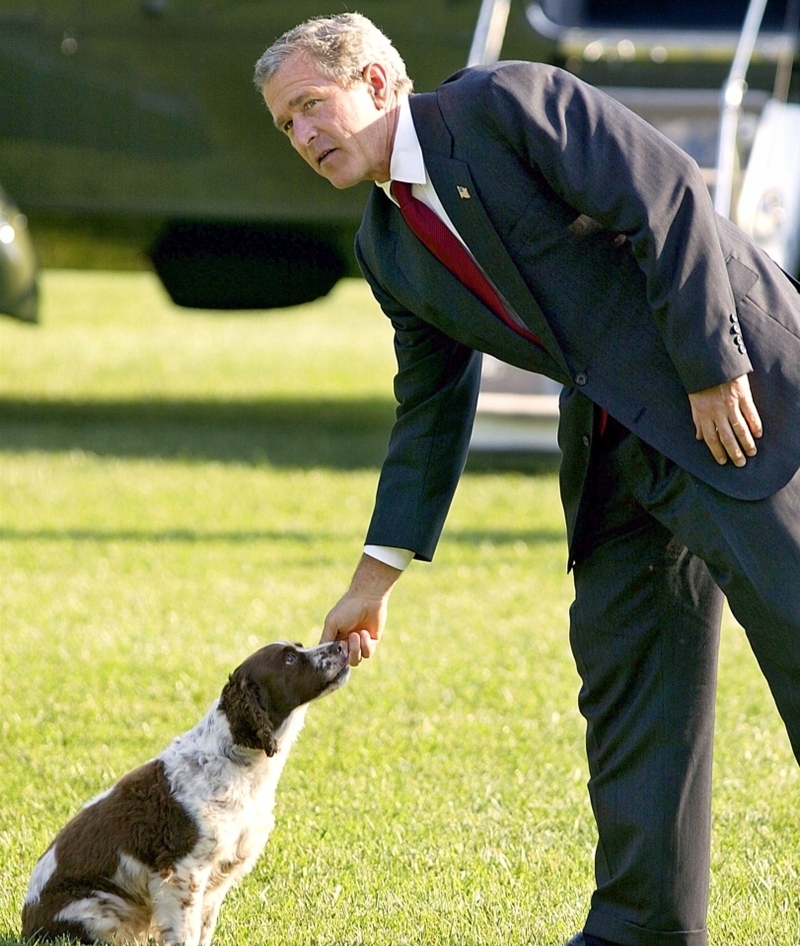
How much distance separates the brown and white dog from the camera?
337cm

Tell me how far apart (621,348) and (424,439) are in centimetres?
62

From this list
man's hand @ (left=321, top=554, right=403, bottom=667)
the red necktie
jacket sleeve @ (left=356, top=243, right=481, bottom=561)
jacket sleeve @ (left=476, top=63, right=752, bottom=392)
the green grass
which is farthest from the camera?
the green grass

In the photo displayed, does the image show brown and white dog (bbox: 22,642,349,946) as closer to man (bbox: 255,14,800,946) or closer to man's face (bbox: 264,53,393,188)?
man (bbox: 255,14,800,946)

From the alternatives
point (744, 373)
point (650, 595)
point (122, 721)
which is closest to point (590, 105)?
point (744, 373)

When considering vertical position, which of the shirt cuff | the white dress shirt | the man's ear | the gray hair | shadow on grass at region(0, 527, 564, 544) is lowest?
shadow on grass at region(0, 527, 564, 544)

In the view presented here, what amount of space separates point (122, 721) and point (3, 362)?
10313mm

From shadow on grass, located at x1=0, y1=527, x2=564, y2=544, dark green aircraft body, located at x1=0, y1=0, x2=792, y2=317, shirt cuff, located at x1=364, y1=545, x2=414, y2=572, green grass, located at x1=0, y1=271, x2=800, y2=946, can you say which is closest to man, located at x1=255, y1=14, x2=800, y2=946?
shirt cuff, located at x1=364, y1=545, x2=414, y2=572

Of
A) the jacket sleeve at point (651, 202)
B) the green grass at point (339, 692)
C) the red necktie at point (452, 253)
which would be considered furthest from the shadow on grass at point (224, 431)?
the jacket sleeve at point (651, 202)

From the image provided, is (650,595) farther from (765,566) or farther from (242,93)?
(242,93)

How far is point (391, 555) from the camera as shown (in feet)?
11.3

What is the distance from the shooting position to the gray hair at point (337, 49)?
289 cm

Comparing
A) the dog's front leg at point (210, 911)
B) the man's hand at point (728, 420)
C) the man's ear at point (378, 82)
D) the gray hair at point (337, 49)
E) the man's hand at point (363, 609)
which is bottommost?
the dog's front leg at point (210, 911)

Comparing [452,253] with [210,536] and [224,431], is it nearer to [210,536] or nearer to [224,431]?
[210,536]

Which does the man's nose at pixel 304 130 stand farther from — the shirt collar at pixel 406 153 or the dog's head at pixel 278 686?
the dog's head at pixel 278 686
